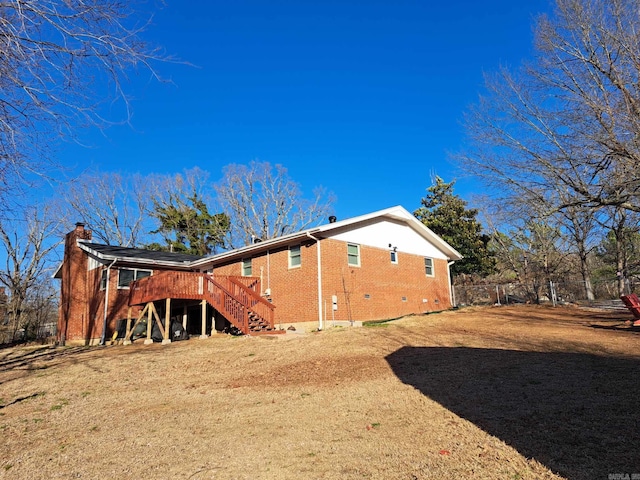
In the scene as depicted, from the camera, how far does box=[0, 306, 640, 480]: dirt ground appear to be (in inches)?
169

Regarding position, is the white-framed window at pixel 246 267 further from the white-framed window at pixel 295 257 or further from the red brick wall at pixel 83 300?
the red brick wall at pixel 83 300

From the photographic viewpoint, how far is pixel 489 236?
38.0 meters

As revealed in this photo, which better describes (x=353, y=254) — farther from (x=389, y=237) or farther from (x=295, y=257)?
(x=389, y=237)

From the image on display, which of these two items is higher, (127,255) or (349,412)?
(127,255)

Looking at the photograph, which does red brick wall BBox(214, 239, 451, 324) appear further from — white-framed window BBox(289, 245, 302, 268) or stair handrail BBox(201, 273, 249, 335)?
stair handrail BBox(201, 273, 249, 335)

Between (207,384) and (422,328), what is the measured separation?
7.57 metres

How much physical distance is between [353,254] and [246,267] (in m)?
5.38

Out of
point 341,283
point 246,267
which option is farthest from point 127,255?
point 341,283

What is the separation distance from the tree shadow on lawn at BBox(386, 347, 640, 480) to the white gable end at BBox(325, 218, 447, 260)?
843 centimetres

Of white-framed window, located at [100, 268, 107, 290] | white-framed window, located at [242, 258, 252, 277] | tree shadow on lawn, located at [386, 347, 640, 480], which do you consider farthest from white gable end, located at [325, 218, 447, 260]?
white-framed window, located at [100, 268, 107, 290]

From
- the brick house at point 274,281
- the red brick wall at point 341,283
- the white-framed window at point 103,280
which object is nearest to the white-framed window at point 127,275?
A: the brick house at point 274,281

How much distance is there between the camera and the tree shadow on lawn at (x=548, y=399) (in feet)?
13.3

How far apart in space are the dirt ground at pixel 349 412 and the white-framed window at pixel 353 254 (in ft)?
18.3

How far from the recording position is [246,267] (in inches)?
782
